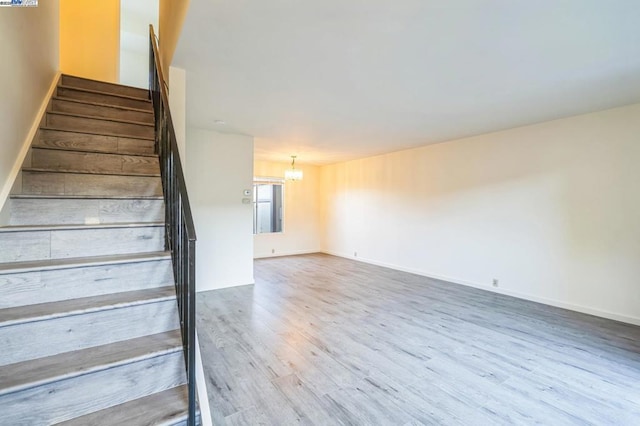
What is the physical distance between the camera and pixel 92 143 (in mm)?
2695

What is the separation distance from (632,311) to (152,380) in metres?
5.02

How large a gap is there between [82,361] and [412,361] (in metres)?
2.42

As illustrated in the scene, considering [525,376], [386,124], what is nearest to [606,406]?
[525,376]

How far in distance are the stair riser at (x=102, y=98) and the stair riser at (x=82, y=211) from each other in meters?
1.70

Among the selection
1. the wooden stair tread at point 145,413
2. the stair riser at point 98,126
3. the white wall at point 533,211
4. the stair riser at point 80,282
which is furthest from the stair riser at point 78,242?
the white wall at point 533,211

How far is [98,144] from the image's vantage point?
272cm

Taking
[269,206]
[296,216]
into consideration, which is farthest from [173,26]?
[296,216]

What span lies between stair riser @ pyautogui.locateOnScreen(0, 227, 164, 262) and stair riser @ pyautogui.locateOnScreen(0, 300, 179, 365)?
1.85 feet

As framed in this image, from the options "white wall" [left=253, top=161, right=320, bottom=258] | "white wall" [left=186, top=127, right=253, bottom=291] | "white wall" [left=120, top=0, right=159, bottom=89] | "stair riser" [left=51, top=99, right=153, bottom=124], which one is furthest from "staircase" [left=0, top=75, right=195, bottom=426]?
"white wall" [left=253, top=161, right=320, bottom=258]

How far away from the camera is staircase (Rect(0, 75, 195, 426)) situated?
1340 millimetres

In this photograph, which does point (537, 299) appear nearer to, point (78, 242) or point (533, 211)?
point (533, 211)

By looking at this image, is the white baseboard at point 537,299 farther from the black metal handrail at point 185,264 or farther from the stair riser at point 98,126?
the stair riser at point 98,126

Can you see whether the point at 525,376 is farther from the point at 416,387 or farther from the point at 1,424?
the point at 1,424

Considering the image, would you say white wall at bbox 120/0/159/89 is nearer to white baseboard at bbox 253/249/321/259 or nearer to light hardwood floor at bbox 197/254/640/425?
white baseboard at bbox 253/249/321/259
